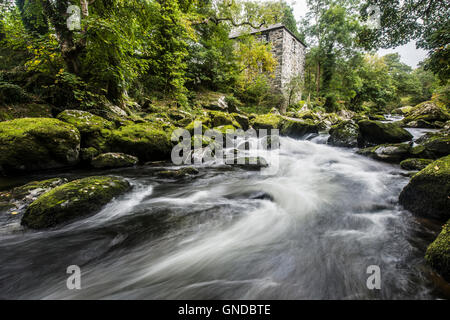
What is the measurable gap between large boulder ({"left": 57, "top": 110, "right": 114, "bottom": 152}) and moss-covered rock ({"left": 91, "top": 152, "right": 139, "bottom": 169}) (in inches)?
14.6

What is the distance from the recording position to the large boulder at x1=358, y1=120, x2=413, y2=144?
6909 millimetres

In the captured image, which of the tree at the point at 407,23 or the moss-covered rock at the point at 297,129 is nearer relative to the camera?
the tree at the point at 407,23

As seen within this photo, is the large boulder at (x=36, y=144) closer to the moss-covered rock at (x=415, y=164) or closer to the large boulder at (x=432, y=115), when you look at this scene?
the moss-covered rock at (x=415, y=164)

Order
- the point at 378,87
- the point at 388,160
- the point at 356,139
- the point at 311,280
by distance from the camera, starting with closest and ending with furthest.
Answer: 1. the point at 311,280
2. the point at 388,160
3. the point at 356,139
4. the point at 378,87

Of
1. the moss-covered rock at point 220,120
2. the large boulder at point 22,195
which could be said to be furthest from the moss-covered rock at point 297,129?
the large boulder at point 22,195

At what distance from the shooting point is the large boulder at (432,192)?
2363mm

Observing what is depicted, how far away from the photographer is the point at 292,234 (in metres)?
2.64

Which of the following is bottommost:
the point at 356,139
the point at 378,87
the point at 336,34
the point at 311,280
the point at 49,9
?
the point at 311,280

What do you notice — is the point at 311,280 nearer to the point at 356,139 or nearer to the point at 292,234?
the point at 292,234

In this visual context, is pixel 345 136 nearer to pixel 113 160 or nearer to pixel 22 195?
pixel 113 160

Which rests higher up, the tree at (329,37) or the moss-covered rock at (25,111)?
the tree at (329,37)

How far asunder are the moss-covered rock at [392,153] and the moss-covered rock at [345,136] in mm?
2144
